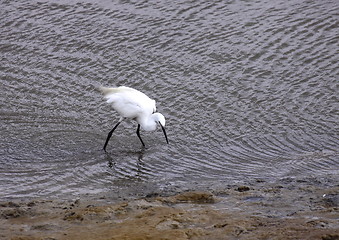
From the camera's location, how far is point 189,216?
227 inches

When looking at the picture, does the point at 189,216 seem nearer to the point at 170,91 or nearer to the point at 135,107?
the point at 135,107

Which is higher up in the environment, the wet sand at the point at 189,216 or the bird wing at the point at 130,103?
the bird wing at the point at 130,103

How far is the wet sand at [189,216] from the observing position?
17.5 ft

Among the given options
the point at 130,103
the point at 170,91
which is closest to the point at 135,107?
the point at 130,103

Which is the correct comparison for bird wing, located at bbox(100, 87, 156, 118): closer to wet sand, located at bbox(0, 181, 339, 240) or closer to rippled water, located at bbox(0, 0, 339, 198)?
rippled water, located at bbox(0, 0, 339, 198)

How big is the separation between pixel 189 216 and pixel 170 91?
4.60 meters

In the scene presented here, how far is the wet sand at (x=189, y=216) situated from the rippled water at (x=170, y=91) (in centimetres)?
66

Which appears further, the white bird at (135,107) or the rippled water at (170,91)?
the white bird at (135,107)

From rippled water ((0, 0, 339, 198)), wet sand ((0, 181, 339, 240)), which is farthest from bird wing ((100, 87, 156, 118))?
wet sand ((0, 181, 339, 240))

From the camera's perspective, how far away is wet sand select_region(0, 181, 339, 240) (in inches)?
210

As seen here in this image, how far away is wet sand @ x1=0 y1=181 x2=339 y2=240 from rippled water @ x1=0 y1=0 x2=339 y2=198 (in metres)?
0.66

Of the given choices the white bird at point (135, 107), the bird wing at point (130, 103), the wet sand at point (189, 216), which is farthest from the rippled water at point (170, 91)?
the wet sand at point (189, 216)

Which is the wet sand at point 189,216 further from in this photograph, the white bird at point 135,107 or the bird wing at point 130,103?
the bird wing at point 130,103

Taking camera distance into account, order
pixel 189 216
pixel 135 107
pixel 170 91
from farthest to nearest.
→ pixel 170 91 → pixel 135 107 → pixel 189 216
